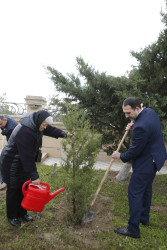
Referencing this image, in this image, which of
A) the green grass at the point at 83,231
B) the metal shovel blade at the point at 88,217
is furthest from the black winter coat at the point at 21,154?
the metal shovel blade at the point at 88,217

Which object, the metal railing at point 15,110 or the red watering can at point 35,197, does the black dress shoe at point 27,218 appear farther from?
Answer: the metal railing at point 15,110

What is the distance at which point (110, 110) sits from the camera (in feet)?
16.9

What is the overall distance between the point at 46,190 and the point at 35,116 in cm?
101

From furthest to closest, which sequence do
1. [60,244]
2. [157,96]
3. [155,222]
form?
[157,96] < [155,222] < [60,244]

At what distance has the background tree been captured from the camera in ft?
Result: 9.58

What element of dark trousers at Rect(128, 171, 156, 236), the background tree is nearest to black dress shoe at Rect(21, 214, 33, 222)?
the background tree

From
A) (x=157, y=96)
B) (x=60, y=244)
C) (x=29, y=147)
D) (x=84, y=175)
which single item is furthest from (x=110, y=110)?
(x=60, y=244)

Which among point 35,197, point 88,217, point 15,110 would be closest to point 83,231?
point 88,217

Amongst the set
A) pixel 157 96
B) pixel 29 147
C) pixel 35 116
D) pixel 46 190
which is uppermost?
pixel 157 96

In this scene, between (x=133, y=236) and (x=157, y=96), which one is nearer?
(x=133, y=236)

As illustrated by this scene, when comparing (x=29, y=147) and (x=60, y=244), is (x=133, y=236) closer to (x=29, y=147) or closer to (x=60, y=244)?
(x=60, y=244)

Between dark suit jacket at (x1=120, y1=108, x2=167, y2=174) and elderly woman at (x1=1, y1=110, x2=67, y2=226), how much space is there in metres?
1.20

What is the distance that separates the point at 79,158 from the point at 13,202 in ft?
3.86

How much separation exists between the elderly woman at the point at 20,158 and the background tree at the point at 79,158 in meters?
0.39
